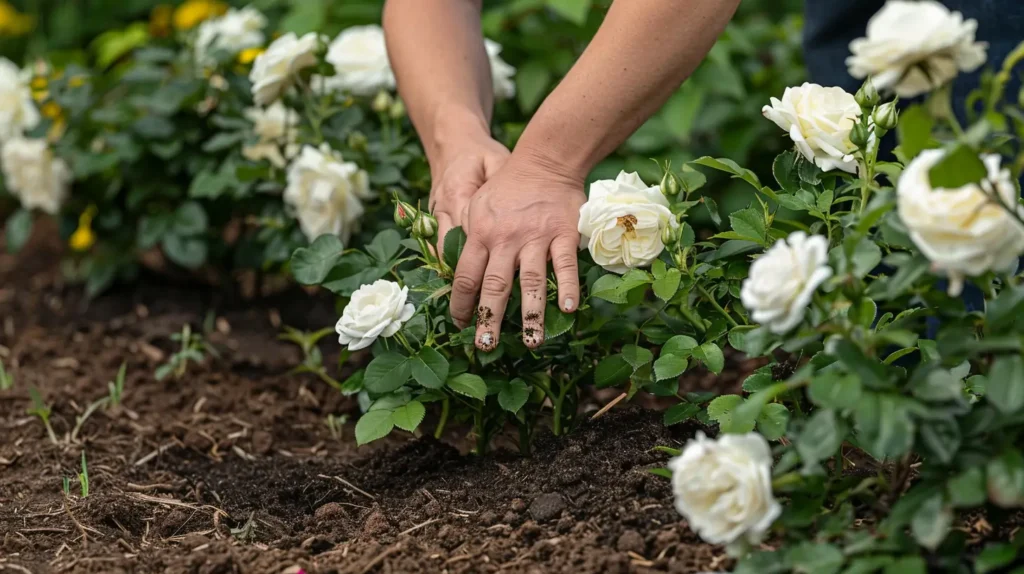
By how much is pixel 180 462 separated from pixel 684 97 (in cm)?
171

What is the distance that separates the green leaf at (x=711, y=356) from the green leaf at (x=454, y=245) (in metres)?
0.42

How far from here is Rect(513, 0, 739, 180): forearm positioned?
165 centimetres

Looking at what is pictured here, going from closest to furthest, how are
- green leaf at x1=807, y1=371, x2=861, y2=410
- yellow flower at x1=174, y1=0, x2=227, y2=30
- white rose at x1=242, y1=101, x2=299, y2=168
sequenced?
green leaf at x1=807, y1=371, x2=861, y2=410 < white rose at x1=242, y1=101, x2=299, y2=168 < yellow flower at x1=174, y1=0, x2=227, y2=30

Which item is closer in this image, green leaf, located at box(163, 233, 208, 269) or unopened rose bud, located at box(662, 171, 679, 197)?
unopened rose bud, located at box(662, 171, 679, 197)

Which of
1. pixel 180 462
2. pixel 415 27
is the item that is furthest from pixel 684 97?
pixel 180 462

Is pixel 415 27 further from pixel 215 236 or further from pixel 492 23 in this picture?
pixel 215 236

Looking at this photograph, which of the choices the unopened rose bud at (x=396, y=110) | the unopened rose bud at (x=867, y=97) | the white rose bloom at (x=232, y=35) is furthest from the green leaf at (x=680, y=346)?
the white rose bloom at (x=232, y=35)

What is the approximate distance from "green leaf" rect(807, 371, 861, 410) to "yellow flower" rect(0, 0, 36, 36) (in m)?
4.28

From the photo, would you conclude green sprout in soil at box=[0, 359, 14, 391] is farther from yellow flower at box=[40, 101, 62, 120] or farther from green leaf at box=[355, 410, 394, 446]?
green leaf at box=[355, 410, 394, 446]

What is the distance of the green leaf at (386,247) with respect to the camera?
1.93 m

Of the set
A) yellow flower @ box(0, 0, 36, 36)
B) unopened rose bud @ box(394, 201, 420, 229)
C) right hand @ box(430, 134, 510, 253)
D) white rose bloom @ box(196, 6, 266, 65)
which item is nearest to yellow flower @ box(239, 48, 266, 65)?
white rose bloom @ box(196, 6, 266, 65)

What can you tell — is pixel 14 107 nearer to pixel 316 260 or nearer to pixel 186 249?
pixel 186 249

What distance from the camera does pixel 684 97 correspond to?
3.08m

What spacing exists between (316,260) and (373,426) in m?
0.36
